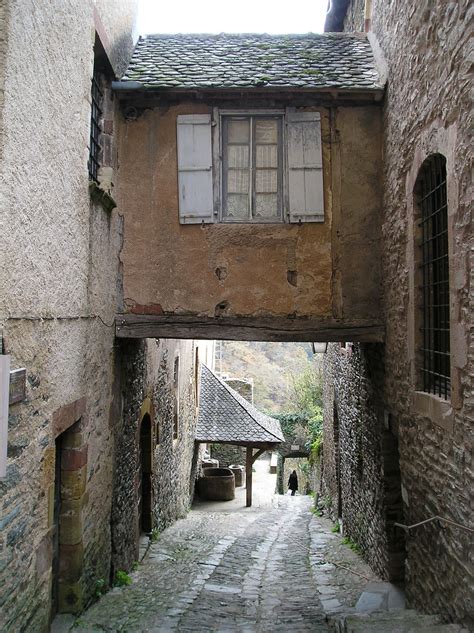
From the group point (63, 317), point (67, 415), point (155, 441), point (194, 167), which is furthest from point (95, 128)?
point (155, 441)

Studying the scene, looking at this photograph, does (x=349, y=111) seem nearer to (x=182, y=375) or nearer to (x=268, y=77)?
(x=268, y=77)

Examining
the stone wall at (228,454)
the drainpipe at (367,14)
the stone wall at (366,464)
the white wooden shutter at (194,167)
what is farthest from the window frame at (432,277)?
the stone wall at (228,454)

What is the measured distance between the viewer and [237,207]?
6.71m

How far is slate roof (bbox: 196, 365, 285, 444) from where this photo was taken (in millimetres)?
14836

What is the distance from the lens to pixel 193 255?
666 centimetres

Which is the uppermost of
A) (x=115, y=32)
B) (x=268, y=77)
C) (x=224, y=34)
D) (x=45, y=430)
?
(x=224, y=34)

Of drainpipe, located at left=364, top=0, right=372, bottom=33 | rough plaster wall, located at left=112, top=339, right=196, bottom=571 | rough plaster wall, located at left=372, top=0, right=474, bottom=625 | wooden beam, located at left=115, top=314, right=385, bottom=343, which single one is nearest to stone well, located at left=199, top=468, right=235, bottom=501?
rough plaster wall, located at left=112, top=339, right=196, bottom=571

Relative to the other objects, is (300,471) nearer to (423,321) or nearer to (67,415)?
(423,321)

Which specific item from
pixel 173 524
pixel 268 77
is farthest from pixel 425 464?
pixel 173 524

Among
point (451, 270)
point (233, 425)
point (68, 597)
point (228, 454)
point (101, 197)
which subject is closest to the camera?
point (451, 270)

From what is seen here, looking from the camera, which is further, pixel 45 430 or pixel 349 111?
pixel 349 111

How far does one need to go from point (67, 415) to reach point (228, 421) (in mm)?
11423

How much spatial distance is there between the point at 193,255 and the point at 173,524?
269 inches

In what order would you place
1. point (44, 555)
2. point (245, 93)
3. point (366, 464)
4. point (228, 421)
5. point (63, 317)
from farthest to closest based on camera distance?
point (228, 421), point (366, 464), point (245, 93), point (63, 317), point (44, 555)
